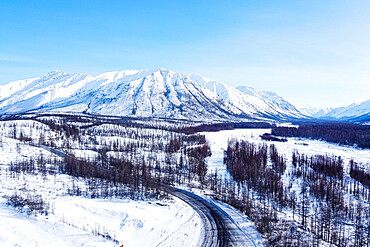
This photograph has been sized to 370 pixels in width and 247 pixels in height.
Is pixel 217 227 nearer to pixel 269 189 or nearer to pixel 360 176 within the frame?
pixel 269 189

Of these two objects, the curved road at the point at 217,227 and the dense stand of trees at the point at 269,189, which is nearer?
the curved road at the point at 217,227

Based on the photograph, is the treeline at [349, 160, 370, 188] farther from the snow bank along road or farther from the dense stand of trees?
the snow bank along road

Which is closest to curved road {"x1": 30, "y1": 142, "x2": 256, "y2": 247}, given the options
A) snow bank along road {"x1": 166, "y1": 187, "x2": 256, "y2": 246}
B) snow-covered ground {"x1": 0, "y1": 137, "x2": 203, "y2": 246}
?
snow bank along road {"x1": 166, "y1": 187, "x2": 256, "y2": 246}

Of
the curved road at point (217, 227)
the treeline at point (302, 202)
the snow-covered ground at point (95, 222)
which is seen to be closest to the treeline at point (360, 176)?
the treeline at point (302, 202)

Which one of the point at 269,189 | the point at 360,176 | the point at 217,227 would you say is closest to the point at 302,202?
the point at 269,189

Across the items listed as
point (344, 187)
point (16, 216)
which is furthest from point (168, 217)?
point (344, 187)

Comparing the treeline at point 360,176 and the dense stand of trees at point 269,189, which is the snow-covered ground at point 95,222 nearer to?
the dense stand of trees at point 269,189

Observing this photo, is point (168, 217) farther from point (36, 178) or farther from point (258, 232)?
point (36, 178)
